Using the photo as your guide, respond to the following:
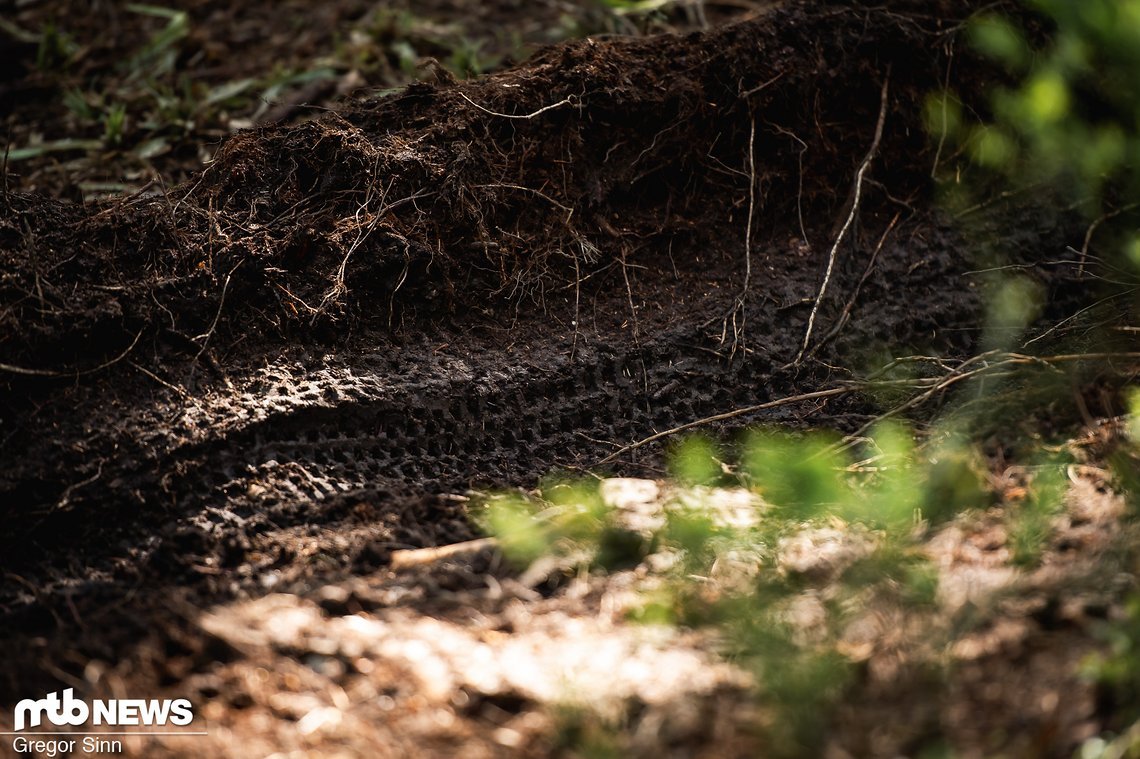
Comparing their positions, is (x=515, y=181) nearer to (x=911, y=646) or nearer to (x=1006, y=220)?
(x=1006, y=220)

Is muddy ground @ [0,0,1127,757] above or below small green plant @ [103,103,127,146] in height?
below

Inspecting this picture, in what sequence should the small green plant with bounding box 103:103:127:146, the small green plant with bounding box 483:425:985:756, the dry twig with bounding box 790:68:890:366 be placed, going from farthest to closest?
the small green plant with bounding box 103:103:127:146, the dry twig with bounding box 790:68:890:366, the small green plant with bounding box 483:425:985:756

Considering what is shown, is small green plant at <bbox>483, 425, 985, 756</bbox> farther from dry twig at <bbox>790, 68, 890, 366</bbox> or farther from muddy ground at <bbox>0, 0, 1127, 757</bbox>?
dry twig at <bbox>790, 68, 890, 366</bbox>

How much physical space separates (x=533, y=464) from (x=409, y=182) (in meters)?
0.84

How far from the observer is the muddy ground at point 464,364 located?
5.31ft

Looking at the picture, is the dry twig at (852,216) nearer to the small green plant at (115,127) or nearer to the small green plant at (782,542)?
the small green plant at (782,542)

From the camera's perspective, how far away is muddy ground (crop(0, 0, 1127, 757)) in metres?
1.62

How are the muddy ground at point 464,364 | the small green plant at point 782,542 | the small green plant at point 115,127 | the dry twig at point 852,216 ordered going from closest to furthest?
the small green plant at point 782,542
the muddy ground at point 464,364
the dry twig at point 852,216
the small green plant at point 115,127

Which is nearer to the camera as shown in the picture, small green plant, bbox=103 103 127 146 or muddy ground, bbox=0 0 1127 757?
muddy ground, bbox=0 0 1127 757

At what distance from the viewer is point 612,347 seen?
2.58 metres

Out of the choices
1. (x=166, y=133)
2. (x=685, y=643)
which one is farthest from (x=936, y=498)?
(x=166, y=133)

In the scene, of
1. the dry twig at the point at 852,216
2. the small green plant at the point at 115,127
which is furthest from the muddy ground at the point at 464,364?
the small green plant at the point at 115,127

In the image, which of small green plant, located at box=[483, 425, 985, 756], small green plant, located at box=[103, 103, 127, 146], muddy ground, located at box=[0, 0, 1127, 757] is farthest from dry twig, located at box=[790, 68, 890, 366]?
small green plant, located at box=[103, 103, 127, 146]

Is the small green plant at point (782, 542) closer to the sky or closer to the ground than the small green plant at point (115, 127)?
closer to the ground
